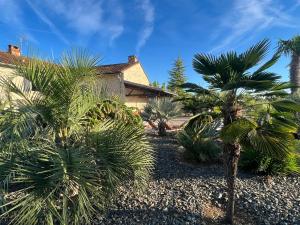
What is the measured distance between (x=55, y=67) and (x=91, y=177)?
1914 mm

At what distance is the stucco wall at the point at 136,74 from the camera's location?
24.9 metres

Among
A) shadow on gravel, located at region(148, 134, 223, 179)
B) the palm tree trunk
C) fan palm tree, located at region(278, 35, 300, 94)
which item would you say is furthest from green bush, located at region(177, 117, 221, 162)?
the palm tree trunk

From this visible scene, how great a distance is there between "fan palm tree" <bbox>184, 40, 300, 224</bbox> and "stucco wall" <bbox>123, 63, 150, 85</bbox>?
2019 centimetres

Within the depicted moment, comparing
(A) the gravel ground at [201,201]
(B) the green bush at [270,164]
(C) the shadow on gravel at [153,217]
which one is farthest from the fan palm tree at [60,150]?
(B) the green bush at [270,164]

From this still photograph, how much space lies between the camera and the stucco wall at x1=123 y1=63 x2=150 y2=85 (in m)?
24.9

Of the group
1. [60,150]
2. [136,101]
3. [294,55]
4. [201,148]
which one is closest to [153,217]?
[60,150]

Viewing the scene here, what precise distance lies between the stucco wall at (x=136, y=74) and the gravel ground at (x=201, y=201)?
18.7 m

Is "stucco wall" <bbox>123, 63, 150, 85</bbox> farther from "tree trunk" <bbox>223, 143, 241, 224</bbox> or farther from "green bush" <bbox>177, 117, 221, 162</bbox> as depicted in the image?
"tree trunk" <bbox>223, 143, 241, 224</bbox>

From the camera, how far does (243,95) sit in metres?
3.99

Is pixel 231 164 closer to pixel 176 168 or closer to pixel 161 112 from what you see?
pixel 176 168

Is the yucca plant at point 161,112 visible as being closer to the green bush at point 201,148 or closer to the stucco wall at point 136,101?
the green bush at point 201,148

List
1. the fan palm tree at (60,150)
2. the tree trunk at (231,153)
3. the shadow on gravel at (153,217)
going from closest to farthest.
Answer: the fan palm tree at (60,150) → the tree trunk at (231,153) → the shadow on gravel at (153,217)

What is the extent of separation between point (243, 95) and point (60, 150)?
3.01m

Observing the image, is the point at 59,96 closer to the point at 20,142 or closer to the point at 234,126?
the point at 20,142
